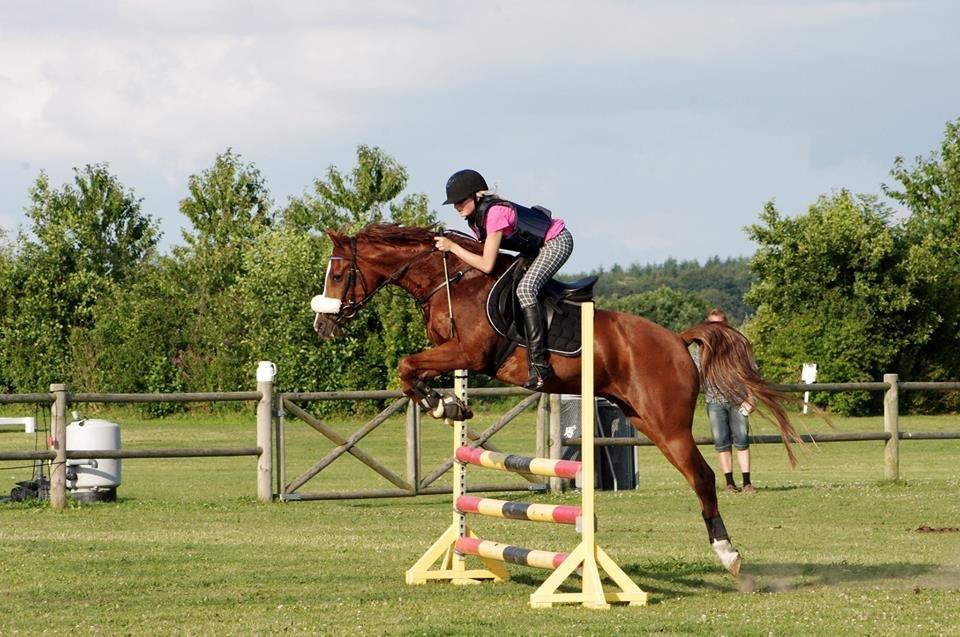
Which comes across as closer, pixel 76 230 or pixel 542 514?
pixel 542 514

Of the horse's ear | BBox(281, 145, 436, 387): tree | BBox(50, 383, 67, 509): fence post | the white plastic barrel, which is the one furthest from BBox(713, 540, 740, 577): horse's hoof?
BBox(281, 145, 436, 387): tree

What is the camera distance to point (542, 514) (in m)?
8.93

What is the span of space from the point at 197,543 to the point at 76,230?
40574mm

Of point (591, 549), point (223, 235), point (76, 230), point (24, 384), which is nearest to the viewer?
point (591, 549)

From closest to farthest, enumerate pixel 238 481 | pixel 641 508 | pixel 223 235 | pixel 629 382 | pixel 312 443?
pixel 629 382 < pixel 641 508 < pixel 238 481 < pixel 312 443 < pixel 223 235

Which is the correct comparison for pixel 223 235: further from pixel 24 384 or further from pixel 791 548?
pixel 791 548

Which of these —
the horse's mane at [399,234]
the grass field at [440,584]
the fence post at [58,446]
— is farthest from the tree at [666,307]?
the horse's mane at [399,234]

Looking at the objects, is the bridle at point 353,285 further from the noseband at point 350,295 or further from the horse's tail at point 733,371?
the horse's tail at point 733,371

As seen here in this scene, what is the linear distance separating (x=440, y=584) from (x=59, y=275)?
41586 millimetres

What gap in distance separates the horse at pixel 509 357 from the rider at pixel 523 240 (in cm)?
16

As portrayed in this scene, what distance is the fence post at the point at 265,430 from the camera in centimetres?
1667

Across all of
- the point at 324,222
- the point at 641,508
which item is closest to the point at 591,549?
the point at 641,508

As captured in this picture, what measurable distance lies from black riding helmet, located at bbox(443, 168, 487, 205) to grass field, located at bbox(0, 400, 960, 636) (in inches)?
103

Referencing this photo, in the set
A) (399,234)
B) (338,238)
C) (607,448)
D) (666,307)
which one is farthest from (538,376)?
(666,307)
